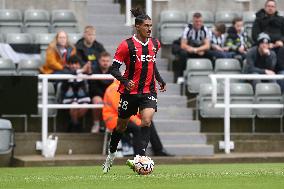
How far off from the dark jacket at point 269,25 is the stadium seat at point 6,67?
502 cm

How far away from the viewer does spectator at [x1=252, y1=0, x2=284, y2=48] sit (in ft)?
73.5

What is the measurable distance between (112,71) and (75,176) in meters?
1.51

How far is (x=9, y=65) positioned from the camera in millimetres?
21078

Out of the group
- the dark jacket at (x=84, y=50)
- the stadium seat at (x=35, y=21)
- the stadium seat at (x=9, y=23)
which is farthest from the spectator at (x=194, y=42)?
the stadium seat at (x=9, y=23)

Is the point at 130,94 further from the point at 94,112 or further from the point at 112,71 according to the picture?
the point at 94,112

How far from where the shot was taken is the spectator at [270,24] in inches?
882

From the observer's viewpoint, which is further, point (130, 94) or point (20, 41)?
point (20, 41)

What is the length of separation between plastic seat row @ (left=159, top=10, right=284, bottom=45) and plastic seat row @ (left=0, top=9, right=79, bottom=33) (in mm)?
1882

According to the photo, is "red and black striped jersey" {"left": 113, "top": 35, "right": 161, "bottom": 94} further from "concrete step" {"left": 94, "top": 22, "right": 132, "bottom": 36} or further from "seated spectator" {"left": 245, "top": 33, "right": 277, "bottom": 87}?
"concrete step" {"left": 94, "top": 22, "right": 132, "bottom": 36}

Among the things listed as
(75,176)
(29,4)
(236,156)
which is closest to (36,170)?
(75,176)

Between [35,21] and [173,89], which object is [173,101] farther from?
[35,21]

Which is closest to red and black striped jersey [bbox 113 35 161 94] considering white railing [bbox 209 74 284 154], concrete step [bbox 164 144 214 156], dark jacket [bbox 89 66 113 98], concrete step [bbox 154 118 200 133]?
→ concrete step [bbox 164 144 214 156]

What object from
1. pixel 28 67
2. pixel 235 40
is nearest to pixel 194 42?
pixel 235 40

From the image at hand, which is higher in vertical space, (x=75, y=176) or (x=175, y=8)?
(x=175, y=8)
